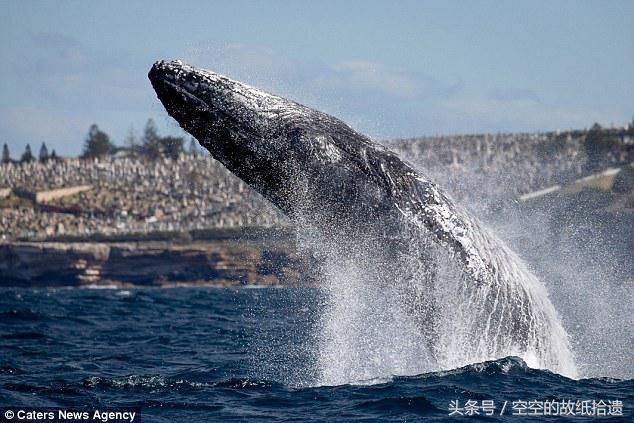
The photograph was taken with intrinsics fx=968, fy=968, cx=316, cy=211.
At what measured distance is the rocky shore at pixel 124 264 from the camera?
3248 inches

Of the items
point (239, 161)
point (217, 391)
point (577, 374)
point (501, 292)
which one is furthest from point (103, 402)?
point (577, 374)

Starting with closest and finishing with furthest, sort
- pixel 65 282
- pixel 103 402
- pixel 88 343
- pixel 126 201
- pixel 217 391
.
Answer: pixel 103 402 < pixel 217 391 < pixel 88 343 < pixel 65 282 < pixel 126 201

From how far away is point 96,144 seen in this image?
170875 mm

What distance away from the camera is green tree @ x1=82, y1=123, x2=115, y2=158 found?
554 ft

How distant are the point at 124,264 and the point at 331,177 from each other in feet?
252

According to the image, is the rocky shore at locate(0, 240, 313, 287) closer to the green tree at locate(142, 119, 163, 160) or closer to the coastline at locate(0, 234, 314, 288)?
the coastline at locate(0, 234, 314, 288)

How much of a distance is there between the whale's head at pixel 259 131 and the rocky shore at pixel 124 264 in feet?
227

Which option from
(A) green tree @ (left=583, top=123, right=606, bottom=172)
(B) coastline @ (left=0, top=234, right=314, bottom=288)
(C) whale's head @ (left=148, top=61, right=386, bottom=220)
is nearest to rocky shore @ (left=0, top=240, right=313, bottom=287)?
(B) coastline @ (left=0, top=234, right=314, bottom=288)

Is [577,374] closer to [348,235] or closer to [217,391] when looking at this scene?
[348,235]

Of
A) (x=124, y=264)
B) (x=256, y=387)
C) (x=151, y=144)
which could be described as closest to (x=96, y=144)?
(x=151, y=144)

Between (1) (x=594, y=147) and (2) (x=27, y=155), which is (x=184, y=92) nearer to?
(1) (x=594, y=147)

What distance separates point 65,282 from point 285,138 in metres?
75.6

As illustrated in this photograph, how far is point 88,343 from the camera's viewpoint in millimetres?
17922

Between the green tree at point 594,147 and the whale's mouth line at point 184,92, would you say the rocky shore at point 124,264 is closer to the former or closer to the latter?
the green tree at point 594,147
